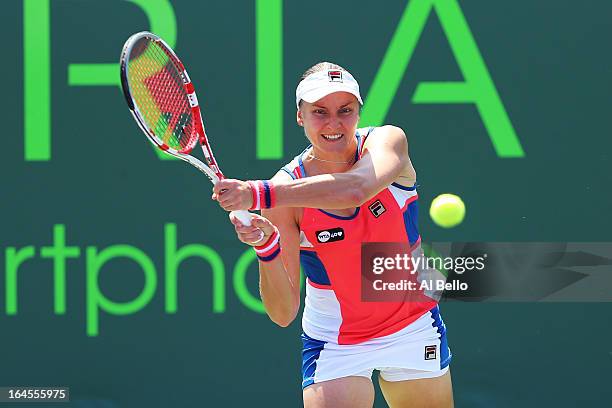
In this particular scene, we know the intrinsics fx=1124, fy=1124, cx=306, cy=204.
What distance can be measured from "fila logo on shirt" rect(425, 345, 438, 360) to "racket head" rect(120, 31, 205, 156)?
106 centimetres

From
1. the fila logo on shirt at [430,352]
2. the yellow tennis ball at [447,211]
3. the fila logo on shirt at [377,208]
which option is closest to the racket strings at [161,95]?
the fila logo on shirt at [377,208]

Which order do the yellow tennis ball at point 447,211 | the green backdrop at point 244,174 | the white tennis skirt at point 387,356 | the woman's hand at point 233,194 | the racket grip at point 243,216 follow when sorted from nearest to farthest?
the woman's hand at point 233,194 → the racket grip at point 243,216 → the white tennis skirt at point 387,356 → the yellow tennis ball at point 447,211 → the green backdrop at point 244,174

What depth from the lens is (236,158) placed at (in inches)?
198

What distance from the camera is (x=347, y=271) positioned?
3818mm

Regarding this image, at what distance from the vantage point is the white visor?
3.64m

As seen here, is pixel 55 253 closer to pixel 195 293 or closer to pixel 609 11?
pixel 195 293

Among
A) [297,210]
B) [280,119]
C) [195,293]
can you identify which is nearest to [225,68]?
[280,119]

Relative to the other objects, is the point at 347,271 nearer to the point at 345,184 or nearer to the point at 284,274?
the point at 284,274

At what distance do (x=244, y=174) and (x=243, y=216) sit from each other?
1650 millimetres

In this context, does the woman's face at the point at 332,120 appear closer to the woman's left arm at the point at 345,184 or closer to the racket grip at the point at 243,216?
the woman's left arm at the point at 345,184

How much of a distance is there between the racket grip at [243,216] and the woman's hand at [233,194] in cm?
7

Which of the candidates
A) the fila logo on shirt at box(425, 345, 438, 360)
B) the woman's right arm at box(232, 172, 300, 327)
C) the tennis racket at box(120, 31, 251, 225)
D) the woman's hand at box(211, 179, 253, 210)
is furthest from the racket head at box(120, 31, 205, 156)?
the fila logo on shirt at box(425, 345, 438, 360)

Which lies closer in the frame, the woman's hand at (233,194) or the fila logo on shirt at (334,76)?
the woman's hand at (233,194)

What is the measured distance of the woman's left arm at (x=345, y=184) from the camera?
328 centimetres
